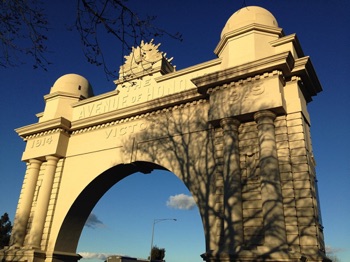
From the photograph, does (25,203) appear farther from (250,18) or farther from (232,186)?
(250,18)

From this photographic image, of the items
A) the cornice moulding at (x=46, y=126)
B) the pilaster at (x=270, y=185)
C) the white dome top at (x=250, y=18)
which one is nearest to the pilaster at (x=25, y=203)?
the cornice moulding at (x=46, y=126)

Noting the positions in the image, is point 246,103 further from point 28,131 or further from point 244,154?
point 28,131

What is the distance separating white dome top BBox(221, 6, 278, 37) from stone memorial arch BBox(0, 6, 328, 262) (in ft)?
0.19

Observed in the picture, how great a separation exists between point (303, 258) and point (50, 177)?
12577mm

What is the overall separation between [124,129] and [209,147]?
4918mm

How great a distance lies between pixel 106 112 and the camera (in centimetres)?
1653

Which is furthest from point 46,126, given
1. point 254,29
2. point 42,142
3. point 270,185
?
point 270,185

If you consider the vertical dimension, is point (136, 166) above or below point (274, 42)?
below

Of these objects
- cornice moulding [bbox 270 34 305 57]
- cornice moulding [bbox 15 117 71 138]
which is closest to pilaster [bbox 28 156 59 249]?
cornice moulding [bbox 15 117 71 138]

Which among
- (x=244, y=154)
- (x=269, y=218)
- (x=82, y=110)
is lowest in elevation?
(x=269, y=218)

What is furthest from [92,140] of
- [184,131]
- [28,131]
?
[184,131]

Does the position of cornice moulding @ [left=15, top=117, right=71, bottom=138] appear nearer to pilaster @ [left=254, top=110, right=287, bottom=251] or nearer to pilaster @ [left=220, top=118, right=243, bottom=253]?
pilaster @ [left=220, top=118, right=243, bottom=253]

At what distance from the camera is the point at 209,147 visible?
13211 mm

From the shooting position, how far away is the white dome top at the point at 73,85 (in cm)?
1916
